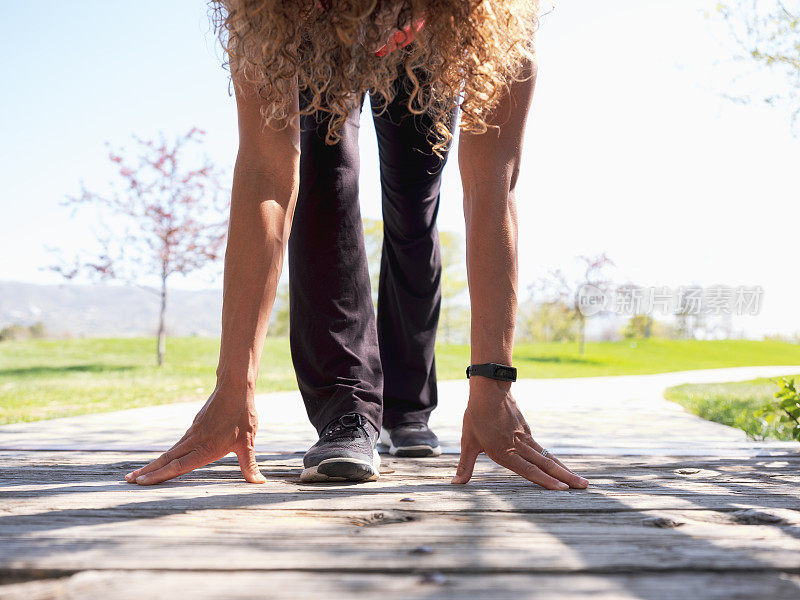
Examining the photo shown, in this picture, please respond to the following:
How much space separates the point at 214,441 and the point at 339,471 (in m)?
0.27

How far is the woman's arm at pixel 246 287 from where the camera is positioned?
133cm

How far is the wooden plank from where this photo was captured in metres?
0.69

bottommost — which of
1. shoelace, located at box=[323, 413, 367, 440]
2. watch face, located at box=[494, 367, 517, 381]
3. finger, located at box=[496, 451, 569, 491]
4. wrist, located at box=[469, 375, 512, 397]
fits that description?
finger, located at box=[496, 451, 569, 491]

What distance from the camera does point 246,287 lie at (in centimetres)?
139

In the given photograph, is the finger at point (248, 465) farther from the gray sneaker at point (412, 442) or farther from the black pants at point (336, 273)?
the gray sneaker at point (412, 442)

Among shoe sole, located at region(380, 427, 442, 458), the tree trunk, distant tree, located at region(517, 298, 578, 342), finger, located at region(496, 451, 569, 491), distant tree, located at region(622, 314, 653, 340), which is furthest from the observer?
distant tree, located at region(622, 314, 653, 340)

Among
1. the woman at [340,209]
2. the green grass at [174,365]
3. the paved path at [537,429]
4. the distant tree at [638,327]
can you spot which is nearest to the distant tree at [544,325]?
the distant tree at [638,327]

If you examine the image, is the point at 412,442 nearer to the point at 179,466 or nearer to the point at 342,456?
the point at 342,456

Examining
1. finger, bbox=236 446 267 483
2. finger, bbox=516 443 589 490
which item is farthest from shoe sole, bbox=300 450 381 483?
finger, bbox=516 443 589 490

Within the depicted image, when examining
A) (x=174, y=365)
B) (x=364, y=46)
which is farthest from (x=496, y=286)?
(x=174, y=365)

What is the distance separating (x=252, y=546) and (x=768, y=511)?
840 millimetres

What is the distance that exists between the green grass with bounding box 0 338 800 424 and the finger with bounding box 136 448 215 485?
3464 mm

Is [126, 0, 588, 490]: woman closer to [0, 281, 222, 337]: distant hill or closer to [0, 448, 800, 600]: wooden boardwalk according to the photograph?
[0, 448, 800, 600]: wooden boardwalk

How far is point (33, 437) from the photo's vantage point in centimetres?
253
